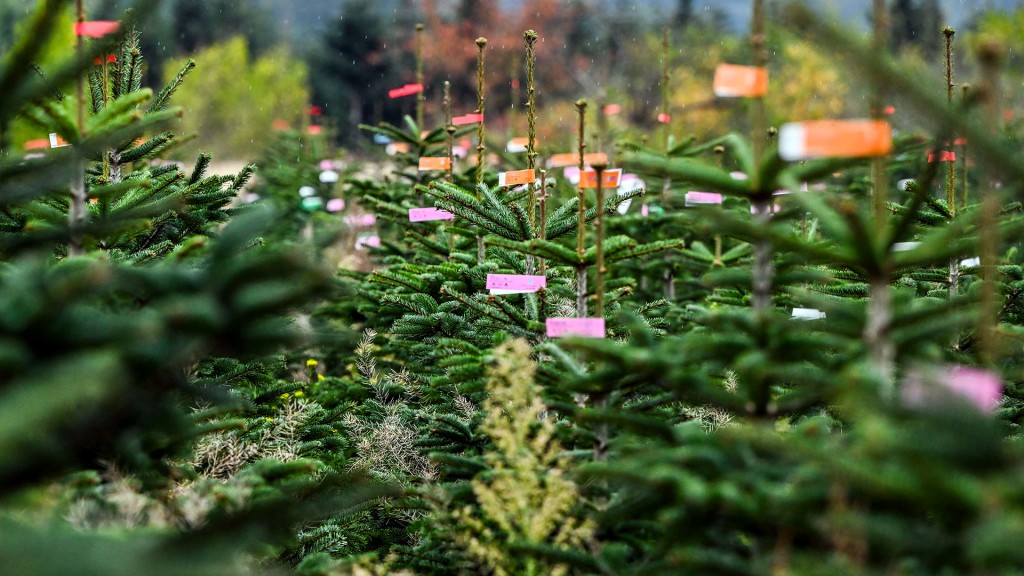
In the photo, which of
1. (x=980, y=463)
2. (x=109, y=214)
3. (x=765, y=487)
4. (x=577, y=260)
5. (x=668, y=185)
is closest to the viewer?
(x=980, y=463)

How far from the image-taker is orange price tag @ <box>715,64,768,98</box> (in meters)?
3.48

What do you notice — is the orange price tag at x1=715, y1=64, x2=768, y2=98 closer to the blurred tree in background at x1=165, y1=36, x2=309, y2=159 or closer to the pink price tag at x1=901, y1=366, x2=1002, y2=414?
the pink price tag at x1=901, y1=366, x2=1002, y2=414

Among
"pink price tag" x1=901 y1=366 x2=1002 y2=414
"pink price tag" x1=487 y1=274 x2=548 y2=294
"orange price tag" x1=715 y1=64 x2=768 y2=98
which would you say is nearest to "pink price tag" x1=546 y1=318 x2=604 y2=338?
"pink price tag" x1=487 y1=274 x2=548 y2=294

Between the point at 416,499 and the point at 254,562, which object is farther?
the point at 416,499

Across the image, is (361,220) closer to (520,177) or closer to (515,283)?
(520,177)

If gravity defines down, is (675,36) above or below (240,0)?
below

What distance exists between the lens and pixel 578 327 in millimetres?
4340

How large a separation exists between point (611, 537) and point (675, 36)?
112 ft

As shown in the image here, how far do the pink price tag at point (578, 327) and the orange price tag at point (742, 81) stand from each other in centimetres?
120

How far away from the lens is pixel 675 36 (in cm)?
3603

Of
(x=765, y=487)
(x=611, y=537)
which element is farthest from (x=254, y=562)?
(x=765, y=487)

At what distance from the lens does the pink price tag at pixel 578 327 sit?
169 inches

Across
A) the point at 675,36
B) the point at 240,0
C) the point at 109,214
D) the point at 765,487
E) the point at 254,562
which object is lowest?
the point at 254,562

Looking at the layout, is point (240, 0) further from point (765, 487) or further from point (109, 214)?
point (765, 487)
